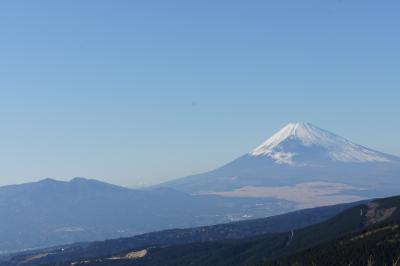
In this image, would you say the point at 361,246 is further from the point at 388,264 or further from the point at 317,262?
the point at 388,264

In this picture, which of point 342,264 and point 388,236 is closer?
point 342,264

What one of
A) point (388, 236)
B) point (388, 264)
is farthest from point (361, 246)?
point (388, 264)

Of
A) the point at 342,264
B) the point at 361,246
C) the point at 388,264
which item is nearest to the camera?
the point at 388,264

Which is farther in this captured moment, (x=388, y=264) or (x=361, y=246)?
(x=361, y=246)

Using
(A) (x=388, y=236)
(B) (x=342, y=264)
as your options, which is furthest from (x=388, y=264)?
(A) (x=388, y=236)

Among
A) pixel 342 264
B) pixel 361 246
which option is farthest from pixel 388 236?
pixel 342 264

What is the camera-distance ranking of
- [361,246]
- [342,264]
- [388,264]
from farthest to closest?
[361,246] < [342,264] < [388,264]

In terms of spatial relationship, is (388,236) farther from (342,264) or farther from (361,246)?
(342,264)

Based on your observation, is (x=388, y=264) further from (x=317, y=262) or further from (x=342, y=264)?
(x=317, y=262)
